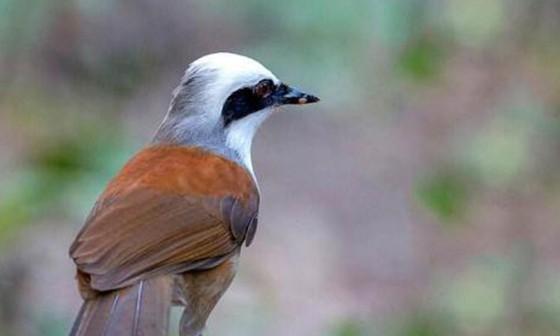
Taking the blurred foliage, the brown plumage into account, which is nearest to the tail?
the brown plumage

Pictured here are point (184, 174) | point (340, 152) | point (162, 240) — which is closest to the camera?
point (162, 240)

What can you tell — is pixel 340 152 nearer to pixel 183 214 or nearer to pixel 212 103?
pixel 212 103

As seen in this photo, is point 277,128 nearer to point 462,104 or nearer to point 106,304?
point 462,104

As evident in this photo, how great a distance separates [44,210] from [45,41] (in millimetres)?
4463

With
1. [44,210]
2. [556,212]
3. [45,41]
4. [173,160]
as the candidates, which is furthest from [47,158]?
[45,41]

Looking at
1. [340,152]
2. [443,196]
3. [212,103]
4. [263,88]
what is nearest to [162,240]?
[212,103]

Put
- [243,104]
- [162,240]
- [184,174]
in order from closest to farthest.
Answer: [162,240] → [184,174] → [243,104]

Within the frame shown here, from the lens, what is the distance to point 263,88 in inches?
194

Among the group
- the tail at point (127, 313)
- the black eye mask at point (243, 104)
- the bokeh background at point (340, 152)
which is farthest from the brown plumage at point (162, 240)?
the bokeh background at point (340, 152)

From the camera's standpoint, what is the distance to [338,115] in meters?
10.3

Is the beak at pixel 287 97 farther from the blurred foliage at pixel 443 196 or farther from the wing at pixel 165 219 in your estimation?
the blurred foliage at pixel 443 196

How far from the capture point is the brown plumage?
169 inches

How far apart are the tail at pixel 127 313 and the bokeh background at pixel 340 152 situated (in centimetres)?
92

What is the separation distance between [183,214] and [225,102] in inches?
15.7
